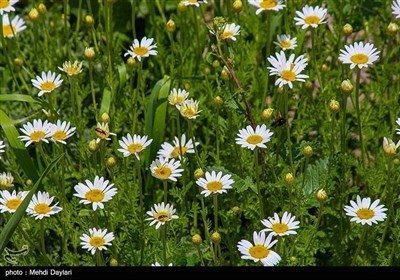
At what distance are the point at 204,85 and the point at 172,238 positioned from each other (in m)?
0.87

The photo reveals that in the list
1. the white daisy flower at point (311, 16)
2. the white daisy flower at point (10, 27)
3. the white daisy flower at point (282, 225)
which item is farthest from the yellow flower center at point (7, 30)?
the white daisy flower at point (282, 225)

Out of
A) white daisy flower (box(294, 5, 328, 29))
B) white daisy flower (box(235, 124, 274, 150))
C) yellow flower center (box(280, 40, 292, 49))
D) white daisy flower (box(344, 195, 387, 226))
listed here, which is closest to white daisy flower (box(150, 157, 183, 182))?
white daisy flower (box(235, 124, 274, 150))

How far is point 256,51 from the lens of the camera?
3.64 metres

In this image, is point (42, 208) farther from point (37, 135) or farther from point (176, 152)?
point (176, 152)

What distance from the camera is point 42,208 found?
2.70m

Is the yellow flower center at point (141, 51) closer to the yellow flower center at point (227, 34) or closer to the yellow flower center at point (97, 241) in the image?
the yellow flower center at point (227, 34)

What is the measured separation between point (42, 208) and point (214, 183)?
0.55 meters

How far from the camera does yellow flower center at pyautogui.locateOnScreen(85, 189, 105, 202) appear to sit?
2.67m

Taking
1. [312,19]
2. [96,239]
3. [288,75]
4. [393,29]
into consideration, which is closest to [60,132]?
[96,239]

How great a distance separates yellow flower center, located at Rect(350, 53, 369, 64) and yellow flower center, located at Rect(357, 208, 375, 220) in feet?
1.83

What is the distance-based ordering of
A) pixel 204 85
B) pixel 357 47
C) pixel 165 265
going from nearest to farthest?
pixel 165 265 → pixel 357 47 → pixel 204 85

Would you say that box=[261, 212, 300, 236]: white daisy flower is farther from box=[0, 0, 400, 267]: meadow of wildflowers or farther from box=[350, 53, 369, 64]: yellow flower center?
box=[350, 53, 369, 64]: yellow flower center

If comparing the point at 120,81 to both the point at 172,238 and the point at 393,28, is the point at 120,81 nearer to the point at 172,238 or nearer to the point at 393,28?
the point at 172,238
